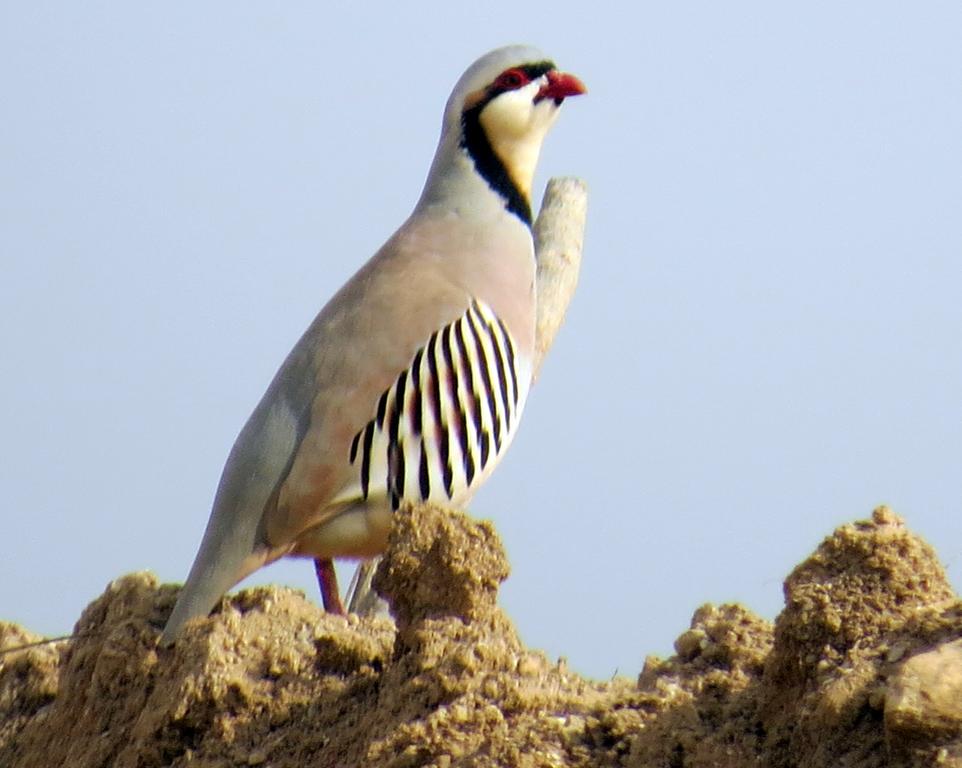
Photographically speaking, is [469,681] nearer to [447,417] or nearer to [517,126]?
[447,417]

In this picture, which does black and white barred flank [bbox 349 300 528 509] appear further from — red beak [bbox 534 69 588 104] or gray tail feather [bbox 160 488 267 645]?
red beak [bbox 534 69 588 104]

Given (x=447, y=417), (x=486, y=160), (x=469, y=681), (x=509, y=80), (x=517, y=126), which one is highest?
(x=509, y=80)

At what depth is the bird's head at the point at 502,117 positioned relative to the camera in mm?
6711

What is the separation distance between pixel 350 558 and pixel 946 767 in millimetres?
3741

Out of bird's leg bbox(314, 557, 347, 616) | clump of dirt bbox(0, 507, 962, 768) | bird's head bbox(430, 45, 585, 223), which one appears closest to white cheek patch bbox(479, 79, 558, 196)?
bird's head bbox(430, 45, 585, 223)

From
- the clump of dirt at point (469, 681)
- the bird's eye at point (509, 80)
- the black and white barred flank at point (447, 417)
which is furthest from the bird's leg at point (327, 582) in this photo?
the bird's eye at point (509, 80)

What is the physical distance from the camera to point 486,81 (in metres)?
6.73

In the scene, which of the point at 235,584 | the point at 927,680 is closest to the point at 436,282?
the point at 235,584

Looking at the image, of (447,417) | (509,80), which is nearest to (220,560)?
(447,417)

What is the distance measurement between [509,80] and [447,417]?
153 cm

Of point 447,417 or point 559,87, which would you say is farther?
point 559,87

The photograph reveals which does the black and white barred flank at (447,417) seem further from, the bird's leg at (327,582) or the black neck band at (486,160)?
the black neck band at (486,160)

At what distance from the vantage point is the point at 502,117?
6.74m

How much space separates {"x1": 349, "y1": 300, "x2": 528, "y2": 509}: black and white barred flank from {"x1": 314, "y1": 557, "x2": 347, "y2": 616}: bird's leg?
0.32 metres
